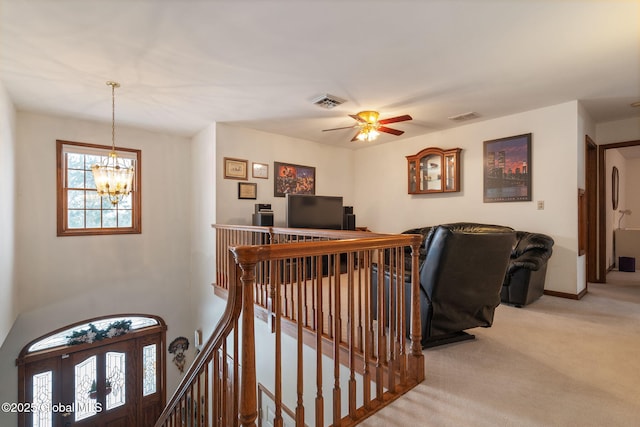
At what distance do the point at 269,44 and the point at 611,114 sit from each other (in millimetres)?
5016

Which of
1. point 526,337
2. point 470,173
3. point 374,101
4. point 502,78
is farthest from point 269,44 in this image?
point 470,173

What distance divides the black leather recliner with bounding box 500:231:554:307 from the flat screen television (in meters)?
2.63

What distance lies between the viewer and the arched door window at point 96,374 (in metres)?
4.20

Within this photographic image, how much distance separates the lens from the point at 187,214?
5520 mm

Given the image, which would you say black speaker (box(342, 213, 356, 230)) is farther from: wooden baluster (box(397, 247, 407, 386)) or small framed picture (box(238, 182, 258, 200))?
wooden baluster (box(397, 247, 407, 386))

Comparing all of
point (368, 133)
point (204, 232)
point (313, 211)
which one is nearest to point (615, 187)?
point (368, 133)

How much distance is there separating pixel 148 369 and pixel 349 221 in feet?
14.6

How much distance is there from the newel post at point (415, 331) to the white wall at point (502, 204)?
10.4ft

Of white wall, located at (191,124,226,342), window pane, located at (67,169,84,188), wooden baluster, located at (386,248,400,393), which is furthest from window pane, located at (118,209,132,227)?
wooden baluster, located at (386,248,400,393)

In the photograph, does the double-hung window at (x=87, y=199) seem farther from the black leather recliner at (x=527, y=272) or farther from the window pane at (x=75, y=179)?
the black leather recliner at (x=527, y=272)

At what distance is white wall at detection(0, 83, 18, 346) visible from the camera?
126 inches

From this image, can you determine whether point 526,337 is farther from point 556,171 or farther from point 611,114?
point 611,114

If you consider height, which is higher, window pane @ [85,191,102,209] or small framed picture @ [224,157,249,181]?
small framed picture @ [224,157,249,181]

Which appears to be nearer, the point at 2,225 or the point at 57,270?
the point at 2,225
